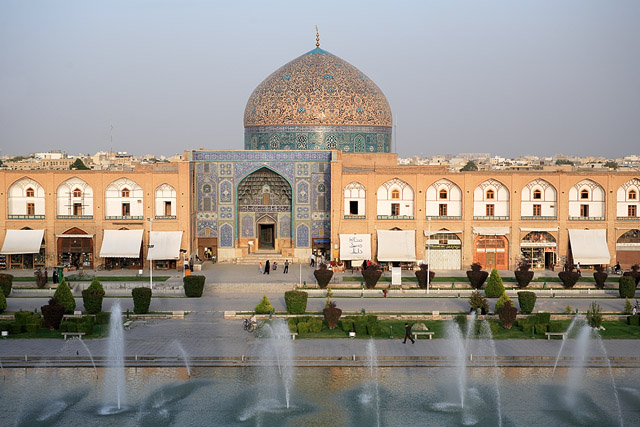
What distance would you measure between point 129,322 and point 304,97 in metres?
18.8

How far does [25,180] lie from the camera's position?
3716cm

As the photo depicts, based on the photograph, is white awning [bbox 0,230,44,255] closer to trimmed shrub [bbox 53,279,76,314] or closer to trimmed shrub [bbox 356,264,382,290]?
trimmed shrub [bbox 53,279,76,314]

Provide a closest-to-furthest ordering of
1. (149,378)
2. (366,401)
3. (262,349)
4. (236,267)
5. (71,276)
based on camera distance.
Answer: (366,401)
(149,378)
(262,349)
(71,276)
(236,267)

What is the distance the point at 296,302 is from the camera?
85.1 ft

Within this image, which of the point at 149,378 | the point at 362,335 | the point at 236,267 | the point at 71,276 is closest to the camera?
the point at 149,378

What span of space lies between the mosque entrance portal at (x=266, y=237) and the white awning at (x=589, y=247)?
43.3ft

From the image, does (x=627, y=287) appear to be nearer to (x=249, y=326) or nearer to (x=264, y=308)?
(x=264, y=308)

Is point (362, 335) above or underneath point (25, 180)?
underneath

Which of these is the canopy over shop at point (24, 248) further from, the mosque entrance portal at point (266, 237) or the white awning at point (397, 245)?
the white awning at point (397, 245)

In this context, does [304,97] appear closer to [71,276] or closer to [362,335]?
[71,276]

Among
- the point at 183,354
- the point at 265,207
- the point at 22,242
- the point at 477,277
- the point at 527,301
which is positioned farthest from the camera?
the point at 265,207

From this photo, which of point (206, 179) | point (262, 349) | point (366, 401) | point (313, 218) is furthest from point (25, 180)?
point (366, 401)

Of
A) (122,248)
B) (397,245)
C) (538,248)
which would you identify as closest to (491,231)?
(538,248)

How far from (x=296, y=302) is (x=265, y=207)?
13.7 m
